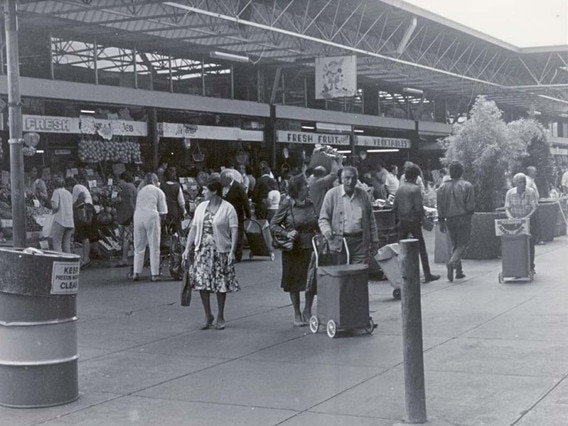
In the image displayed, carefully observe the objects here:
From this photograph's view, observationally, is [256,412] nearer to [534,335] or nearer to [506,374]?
[506,374]

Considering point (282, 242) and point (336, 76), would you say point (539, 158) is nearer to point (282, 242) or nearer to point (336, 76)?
point (336, 76)

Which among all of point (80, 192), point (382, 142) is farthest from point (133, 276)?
point (382, 142)

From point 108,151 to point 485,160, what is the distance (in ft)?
25.3

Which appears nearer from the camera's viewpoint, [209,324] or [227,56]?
[209,324]

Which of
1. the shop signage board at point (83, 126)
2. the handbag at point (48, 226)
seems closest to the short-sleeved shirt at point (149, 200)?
the handbag at point (48, 226)

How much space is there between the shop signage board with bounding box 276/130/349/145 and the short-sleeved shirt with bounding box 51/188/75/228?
9.94 metres

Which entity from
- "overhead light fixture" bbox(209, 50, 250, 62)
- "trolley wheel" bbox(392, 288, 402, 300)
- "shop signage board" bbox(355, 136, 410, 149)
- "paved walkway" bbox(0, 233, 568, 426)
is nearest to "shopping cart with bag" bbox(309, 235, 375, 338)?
"paved walkway" bbox(0, 233, 568, 426)

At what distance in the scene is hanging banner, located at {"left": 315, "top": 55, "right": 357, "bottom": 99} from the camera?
20656mm

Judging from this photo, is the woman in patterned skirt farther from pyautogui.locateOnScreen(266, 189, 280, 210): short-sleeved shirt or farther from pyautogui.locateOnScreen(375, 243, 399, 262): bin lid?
pyautogui.locateOnScreen(266, 189, 280, 210): short-sleeved shirt

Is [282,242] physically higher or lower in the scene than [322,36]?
lower

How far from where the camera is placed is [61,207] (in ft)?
51.7

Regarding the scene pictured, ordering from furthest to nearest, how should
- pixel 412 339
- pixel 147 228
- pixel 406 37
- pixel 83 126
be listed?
pixel 406 37 → pixel 83 126 → pixel 147 228 → pixel 412 339

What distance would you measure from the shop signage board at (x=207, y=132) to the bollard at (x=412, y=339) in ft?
49.0

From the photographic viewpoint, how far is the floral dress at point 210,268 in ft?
32.6
